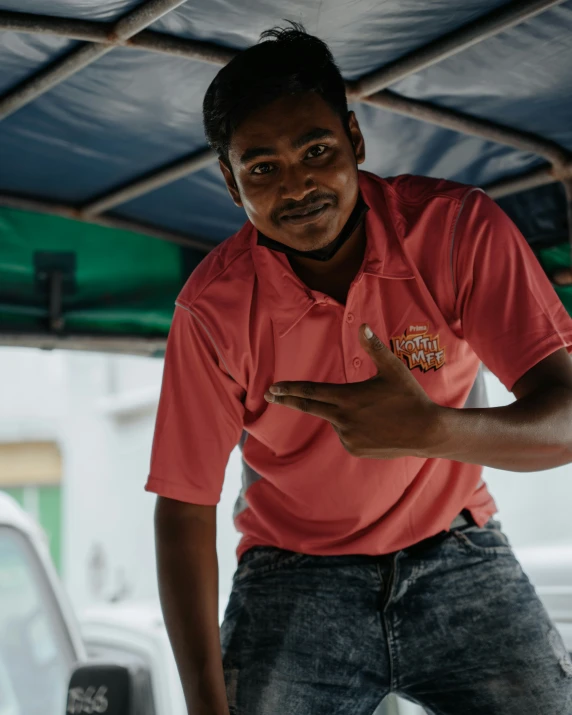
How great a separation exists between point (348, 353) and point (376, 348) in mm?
386

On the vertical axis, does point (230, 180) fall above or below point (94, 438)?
below

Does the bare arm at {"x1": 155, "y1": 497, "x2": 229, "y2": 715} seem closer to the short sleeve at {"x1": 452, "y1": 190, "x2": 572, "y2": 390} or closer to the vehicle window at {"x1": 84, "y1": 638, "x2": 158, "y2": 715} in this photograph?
the short sleeve at {"x1": 452, "y1": 190, "x2": 572, "y2": 390}

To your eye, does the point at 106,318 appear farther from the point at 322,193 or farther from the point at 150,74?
the point at 322,193

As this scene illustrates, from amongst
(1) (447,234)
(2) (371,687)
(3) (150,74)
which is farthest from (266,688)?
(3) (150,74)

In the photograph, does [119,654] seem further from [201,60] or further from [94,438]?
[94,438]

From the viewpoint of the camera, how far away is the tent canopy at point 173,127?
1.84m

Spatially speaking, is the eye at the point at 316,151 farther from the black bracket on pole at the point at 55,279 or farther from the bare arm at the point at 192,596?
the black bracket on pole at the point at 55,279

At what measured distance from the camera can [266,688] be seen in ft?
5.88

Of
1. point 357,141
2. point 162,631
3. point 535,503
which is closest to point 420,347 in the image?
point 357,141

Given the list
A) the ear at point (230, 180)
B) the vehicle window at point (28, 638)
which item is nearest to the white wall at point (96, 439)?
the vehicle window at point (28, 638)

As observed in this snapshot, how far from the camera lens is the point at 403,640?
1.82 metres

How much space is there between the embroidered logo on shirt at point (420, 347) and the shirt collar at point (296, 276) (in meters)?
0.12

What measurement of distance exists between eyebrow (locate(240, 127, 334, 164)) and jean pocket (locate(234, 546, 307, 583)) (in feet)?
2.78

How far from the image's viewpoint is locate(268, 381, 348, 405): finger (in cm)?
145
